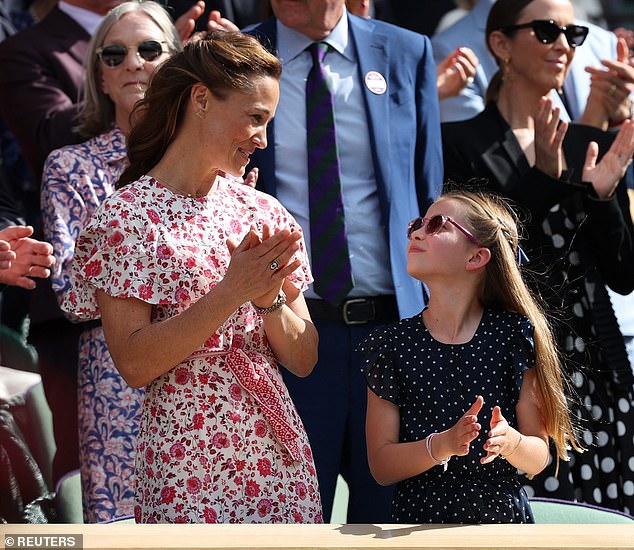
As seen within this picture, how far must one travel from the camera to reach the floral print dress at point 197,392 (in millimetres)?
2541

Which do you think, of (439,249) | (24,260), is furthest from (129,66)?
(439,249)

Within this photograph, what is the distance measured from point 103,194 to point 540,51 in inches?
64.6

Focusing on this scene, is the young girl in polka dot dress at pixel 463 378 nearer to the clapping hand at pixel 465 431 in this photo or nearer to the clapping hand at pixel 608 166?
the clapping hand at pixel 465 431

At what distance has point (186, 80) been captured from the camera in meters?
2.71

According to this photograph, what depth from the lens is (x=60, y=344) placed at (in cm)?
394

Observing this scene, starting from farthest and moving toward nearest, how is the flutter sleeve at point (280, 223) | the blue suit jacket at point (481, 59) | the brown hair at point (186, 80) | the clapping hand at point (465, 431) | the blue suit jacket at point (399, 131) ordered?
the blue suit jacket at point (481, 59)
the blue suit jacket at point (399, 131)
the flutter sleeve at point (280, 223)
the brown hair at point (186, 80)
the clapping hand at point (465, 431)

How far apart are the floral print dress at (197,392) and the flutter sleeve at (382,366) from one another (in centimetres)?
27

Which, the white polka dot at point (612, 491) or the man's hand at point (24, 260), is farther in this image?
the white polka dot at point (612, 491)

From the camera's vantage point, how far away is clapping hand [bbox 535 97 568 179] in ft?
12.7

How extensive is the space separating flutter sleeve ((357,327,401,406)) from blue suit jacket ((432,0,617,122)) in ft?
6.09

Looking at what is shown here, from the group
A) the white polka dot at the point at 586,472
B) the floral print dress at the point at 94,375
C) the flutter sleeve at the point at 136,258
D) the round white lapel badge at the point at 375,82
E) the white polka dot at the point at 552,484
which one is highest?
the flutter sleeve at the point at 136,258

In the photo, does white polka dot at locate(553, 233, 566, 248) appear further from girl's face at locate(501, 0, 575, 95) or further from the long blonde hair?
the long blonde hair

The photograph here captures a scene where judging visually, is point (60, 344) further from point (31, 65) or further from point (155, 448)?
point (155, 448)

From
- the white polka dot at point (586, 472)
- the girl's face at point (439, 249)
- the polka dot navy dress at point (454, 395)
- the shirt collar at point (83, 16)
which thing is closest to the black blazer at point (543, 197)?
the white polka dot at point (586, 472)
